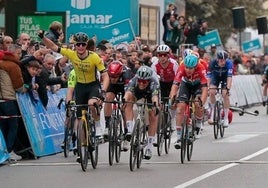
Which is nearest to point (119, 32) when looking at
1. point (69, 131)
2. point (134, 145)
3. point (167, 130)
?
point (167, 130)

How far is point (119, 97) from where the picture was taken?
18.8 metres

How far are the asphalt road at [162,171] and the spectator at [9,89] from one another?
0.52 m

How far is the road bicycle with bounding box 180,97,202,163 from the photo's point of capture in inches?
647

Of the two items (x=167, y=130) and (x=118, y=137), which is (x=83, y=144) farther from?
(x=167, y=130)

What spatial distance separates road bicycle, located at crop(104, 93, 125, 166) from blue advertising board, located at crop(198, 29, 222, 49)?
2276 cm

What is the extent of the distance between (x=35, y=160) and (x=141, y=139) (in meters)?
2.57

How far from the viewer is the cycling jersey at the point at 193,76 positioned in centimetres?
1750

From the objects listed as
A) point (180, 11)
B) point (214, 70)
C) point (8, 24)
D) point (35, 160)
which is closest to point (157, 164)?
point (35, 160)

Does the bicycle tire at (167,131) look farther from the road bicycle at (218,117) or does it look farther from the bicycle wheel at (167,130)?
the road bicycle at (218,117)

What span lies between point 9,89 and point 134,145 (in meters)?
2.91

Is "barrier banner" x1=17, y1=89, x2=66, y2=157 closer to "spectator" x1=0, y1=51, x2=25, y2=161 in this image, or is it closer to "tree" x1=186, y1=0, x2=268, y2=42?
"spectator" x1=0, y1=51, x2=25, y2=161

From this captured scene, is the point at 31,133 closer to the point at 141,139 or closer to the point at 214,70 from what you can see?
the point at 141,139

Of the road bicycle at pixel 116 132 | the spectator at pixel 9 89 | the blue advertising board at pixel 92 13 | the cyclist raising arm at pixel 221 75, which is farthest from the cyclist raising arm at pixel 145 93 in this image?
the blue advertising board at pixel 92 13

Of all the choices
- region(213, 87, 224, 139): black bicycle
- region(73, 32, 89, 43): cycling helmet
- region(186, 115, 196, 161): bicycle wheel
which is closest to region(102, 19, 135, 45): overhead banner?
region(213, 87, 224, 139): black bicycle
